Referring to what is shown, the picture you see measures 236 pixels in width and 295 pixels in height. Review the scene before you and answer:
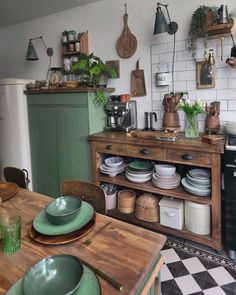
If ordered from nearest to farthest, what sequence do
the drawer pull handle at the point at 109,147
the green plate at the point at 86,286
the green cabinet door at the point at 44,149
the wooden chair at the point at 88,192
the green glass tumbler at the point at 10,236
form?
the green plate at the point at 86,286
the green glass tumbler at the point at 10,236
the wooden chair at the point at 88,192
the drawer pull handle at the point at 109,147
the green cabinet door at the point at 44,149

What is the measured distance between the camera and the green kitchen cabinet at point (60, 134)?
265cm

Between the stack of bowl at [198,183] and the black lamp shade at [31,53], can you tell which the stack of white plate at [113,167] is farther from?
the black lamp shade at [31,53]

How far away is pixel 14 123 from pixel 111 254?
270 centimetres

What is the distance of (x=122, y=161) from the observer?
104 inches

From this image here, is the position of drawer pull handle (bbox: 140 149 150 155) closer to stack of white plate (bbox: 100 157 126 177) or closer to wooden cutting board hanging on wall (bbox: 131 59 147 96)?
stack of white plate (bbox: 100 157 126 177)

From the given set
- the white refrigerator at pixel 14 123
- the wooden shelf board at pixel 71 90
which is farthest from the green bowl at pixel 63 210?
the white refrigerator at pixel 14 123

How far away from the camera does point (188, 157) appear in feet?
6.70

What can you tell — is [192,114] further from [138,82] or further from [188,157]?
[138,82]

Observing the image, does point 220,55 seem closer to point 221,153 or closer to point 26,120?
point 221,153

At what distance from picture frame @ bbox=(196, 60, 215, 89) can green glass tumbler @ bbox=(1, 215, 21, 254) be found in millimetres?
2051

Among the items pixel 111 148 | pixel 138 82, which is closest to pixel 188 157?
pixel 111 148

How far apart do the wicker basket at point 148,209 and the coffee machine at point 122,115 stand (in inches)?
29.7

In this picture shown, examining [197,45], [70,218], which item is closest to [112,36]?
[197,45]

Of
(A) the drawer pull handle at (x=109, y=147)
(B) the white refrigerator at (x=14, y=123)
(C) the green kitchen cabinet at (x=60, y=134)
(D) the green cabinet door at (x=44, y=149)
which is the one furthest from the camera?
(B) the white refrigerator at (x=14, y=123)
